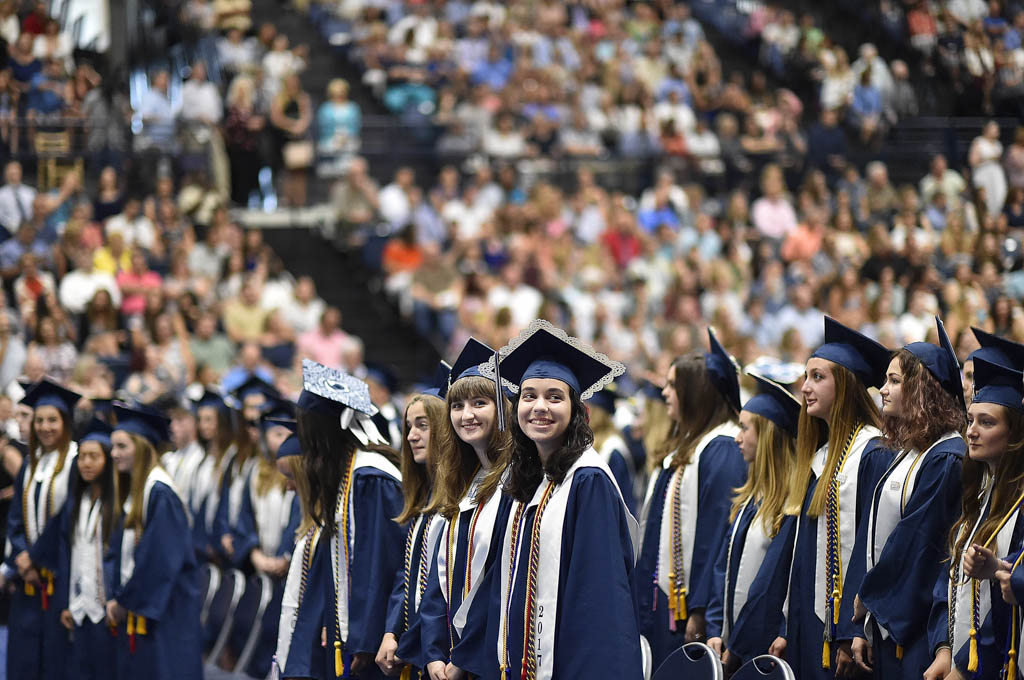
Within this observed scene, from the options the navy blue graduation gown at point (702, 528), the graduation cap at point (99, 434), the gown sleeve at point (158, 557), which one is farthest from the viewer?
the graduation cap at point (99, 434)

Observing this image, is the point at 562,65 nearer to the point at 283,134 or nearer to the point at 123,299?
the point at 283,134

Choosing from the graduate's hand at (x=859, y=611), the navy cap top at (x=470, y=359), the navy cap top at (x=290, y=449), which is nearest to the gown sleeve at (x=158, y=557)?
the navy cap top at (x=290, y=449)

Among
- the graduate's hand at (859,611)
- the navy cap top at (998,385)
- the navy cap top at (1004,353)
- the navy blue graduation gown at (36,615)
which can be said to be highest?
the navy cap top at (1004,353)

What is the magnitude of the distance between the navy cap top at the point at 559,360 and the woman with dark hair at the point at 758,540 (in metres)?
1.43

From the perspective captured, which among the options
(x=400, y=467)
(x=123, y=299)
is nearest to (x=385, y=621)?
(x=400, y=467)

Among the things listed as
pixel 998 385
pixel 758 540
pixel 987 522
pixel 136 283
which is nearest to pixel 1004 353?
pixel 998 385

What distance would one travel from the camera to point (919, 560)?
5.50 metres

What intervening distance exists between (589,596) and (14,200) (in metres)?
12.7

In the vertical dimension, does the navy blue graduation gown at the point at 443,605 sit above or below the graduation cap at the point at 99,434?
below

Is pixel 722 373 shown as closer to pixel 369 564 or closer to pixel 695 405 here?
pixel 695 405

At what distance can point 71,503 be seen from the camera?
8.46 m

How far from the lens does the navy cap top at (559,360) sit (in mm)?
5289

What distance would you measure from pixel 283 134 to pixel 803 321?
752 centimetres

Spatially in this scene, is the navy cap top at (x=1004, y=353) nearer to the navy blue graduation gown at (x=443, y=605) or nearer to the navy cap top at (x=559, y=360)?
the navy cap top at (x=559, y=360)
